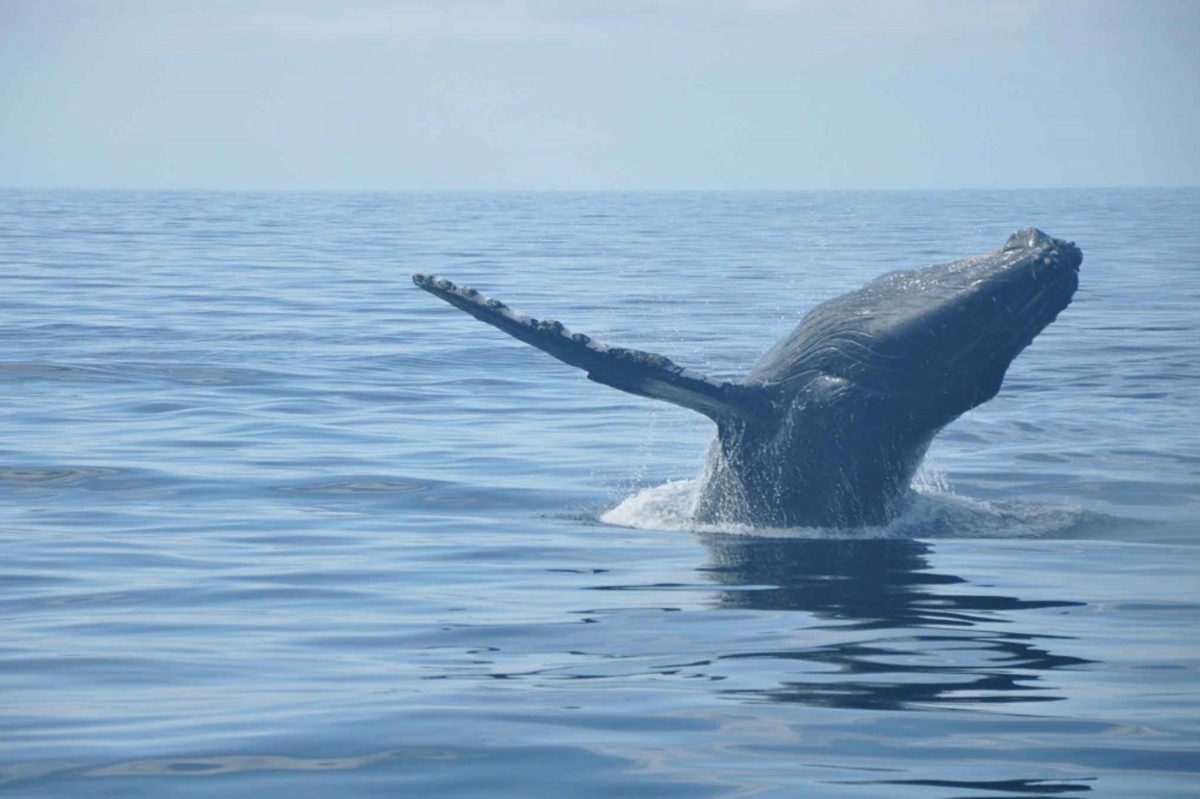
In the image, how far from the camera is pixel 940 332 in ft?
34.0

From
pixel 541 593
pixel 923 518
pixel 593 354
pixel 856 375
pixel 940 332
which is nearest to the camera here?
pixel 541 593

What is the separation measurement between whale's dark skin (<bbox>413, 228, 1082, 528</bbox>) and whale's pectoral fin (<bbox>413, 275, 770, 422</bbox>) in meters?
0.01

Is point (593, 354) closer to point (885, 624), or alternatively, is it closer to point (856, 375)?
point (856, 375)

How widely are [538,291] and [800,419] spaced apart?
922 inches

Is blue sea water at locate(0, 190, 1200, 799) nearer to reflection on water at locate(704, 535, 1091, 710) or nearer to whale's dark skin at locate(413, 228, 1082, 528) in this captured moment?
reflection on water at locate(704, 535, 1091, 710)

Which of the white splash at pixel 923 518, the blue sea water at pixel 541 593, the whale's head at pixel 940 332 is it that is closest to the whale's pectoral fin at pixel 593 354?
the whale's head at pixel 940 332

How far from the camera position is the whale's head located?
33.8 ft

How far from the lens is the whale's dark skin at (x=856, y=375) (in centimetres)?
1016

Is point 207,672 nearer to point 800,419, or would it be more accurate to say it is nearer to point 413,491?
point 800,419

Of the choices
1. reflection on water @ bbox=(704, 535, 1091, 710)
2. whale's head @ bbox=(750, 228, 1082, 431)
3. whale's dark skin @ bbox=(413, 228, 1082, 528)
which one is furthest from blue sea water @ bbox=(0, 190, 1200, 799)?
whale's head @ bbox=(750, 228, 1082, 431)

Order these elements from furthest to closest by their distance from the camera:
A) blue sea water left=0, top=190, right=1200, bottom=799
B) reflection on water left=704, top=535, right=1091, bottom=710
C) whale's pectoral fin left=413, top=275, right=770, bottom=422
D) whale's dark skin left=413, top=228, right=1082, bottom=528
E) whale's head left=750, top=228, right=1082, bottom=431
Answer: whale's head left=750, top=228, right=1082, bottom=431 < whale's dark skin left=413, top=228, right=1082, bottom=528 < whale's pectoral fin left=413, top=275, right=770, bottom=422 < reflection on water left=704, top=535, right=1091, bottom=710 < blue sea water left=0, top=190, right=1200, bottom=799

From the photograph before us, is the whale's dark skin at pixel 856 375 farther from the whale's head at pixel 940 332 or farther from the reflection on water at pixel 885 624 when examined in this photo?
the reflection on water at pixel 885 624

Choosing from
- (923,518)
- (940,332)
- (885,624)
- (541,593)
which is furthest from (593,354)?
(923,518)

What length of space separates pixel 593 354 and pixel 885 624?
7.29ft
